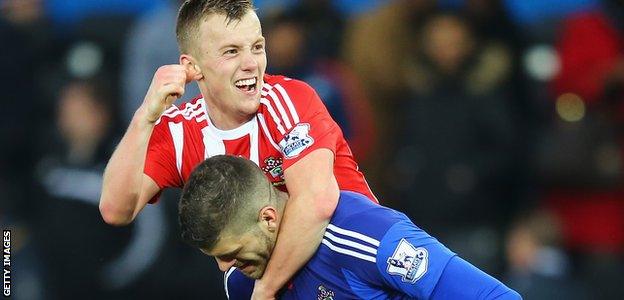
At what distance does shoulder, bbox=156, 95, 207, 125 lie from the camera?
15.2 ft

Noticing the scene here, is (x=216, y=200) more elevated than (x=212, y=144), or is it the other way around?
(x=216, y=200)

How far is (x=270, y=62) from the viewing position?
280 inches

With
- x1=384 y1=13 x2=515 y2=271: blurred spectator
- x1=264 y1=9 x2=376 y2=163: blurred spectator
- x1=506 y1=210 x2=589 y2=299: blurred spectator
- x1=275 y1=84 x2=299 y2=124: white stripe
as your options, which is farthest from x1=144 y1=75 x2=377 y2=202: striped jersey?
x1=506 y1=210 x2=589 y2=299: blurred spectator

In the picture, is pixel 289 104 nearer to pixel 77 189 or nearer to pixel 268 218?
pixel 268 218

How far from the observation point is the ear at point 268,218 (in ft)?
11.9

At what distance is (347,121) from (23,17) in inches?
85.7

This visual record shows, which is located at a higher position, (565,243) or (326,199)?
(326,199)

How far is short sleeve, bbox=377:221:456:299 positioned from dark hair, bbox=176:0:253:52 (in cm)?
130

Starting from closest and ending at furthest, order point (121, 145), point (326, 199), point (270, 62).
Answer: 1. point (326, 199)
2. point (121, 145)
3. point (270, 62)

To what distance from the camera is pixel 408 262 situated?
3447 millimetres

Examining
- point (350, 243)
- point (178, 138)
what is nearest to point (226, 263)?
point (350, 243)

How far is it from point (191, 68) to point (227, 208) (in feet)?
3.64

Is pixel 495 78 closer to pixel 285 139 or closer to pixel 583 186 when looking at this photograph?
pixel 583 186

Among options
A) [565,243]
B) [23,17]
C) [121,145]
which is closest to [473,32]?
[565,243]
